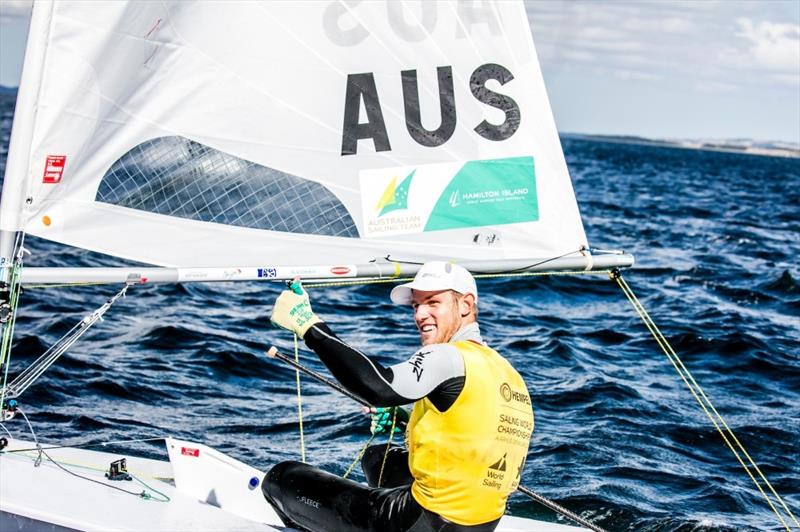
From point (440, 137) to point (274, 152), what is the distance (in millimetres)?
867

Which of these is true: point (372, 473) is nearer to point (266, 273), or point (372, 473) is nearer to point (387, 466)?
point (387, 466)

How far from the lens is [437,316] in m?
3.80

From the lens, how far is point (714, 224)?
25047 mm

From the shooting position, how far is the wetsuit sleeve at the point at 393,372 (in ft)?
11.4

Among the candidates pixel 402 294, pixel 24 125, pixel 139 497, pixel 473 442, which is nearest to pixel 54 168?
pixel 24 125

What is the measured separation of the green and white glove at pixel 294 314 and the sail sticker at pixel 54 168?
1561 millimetres

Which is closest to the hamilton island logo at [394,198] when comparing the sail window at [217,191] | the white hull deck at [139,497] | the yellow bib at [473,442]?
the sail window at [217,191]

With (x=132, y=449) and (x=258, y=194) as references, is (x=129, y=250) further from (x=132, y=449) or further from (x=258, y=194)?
(x=132, y=449)

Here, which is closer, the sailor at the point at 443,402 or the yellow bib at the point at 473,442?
the sailor at the point at 443,402

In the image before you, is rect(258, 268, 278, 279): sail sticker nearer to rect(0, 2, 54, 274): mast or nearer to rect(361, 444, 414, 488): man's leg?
rect(361, 444, 414, 488): man's leg

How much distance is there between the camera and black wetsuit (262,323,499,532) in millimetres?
3488

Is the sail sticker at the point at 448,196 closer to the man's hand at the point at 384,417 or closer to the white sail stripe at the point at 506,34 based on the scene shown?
the white sail stripe at the point at 506,34

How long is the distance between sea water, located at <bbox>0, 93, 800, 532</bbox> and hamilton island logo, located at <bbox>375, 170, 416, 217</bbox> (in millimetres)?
2071

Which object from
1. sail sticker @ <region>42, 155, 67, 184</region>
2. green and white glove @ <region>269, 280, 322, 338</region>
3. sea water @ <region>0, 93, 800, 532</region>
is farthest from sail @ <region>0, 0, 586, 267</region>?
sea water @ <region>0, 93, 800, 532</region>
